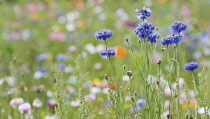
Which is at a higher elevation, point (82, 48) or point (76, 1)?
point (76, 1)

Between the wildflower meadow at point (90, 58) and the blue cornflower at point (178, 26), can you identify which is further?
the wildflower meadow at point (90, 58)

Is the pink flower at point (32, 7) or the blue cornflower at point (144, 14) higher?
the pink flower at point (32, 7)

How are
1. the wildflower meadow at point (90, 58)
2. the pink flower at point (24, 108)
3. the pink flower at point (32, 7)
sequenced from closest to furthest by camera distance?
1. the pink flower at point (24, 108)
2. the wildflower meadow at point (90, 58)
3. the pink flower at point (32, 7)

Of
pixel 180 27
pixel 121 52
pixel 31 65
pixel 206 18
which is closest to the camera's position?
pixel 180 27

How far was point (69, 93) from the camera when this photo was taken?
10.1 feet

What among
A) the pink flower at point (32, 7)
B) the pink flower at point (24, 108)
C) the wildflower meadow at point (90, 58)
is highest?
the pink flower at point (32, 7)

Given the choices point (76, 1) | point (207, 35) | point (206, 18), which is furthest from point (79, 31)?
point (206, 18)

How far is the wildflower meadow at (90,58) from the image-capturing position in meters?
2.49

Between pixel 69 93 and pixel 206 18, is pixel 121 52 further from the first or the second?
pixel 206 18

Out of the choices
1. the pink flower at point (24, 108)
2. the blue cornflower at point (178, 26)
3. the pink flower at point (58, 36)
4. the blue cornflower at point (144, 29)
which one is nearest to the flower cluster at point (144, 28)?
the blue cornflower at point (144, 29)

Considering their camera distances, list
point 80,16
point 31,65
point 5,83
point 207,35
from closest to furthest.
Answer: point 5,83, point 31,65, point 207,35, point 80,16

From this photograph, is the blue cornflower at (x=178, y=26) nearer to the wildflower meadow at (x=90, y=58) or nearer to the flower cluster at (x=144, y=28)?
the wildflower meadow at (x=90, y=58)

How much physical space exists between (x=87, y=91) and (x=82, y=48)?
1201 millimetres

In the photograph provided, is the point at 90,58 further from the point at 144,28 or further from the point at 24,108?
the point at 144,28
